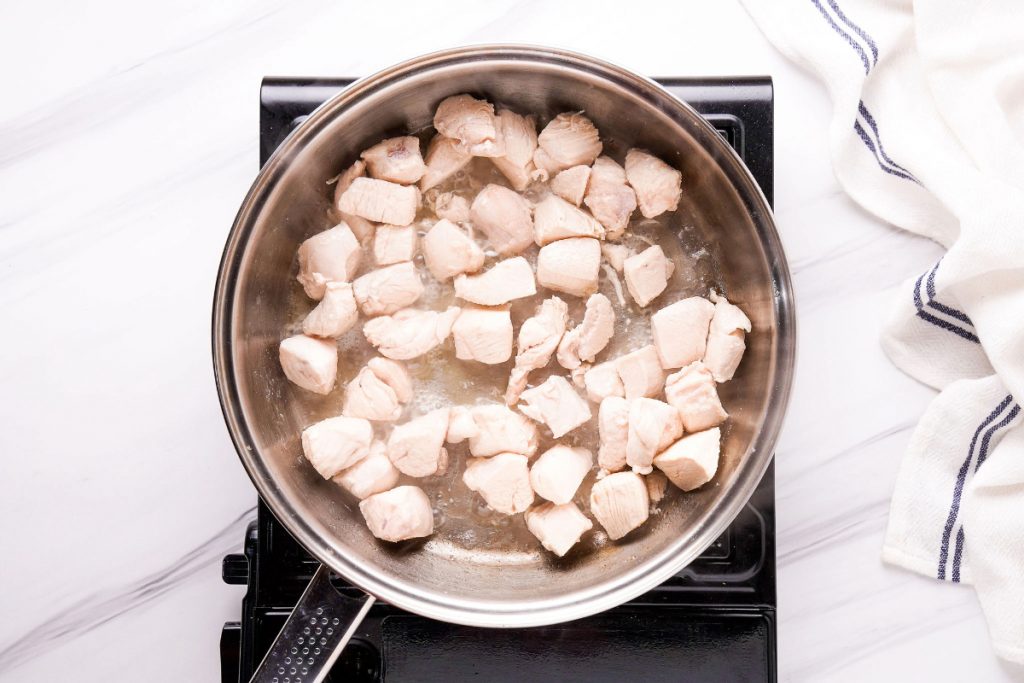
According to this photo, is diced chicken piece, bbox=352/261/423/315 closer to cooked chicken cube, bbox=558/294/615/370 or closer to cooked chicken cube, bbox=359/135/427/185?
cooked chicken cube, bbox=359/135/427/185

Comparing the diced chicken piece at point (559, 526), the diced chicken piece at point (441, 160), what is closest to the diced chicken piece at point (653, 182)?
the diced chicken piece at point (441, 160)

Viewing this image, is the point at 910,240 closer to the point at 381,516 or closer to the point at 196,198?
the point at 381,516

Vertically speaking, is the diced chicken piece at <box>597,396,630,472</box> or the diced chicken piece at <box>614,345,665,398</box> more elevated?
the diced chicken piece at <box>614,345,665,398</box>

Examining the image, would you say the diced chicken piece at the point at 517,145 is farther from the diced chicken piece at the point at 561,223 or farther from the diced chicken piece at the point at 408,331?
the diced chicken piece at the point at 408,331

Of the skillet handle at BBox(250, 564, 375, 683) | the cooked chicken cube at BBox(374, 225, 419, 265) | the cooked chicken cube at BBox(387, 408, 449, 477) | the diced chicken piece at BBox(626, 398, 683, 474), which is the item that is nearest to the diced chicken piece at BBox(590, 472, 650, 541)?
the diced chicken piece at BBox(626, 398, 683, 474)

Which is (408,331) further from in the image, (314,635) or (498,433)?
(314,635)

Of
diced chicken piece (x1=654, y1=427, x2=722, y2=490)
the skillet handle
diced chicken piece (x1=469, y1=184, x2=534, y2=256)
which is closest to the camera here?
the skillet handle

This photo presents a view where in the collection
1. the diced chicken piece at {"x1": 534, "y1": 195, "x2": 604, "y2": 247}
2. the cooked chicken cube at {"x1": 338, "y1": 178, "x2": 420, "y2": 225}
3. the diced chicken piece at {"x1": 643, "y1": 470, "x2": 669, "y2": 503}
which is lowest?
the diced chicken piece at {"x1": 643, "y1": 470, "x2": 669, "y2": 503}
